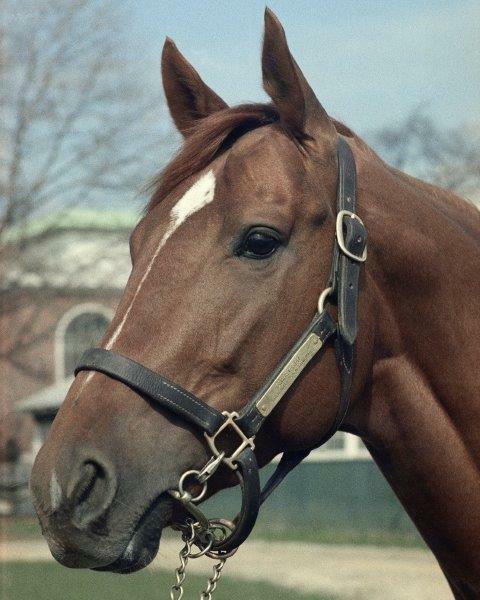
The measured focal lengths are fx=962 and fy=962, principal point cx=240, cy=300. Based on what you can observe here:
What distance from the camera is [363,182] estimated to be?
306cm

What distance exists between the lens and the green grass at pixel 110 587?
11.8 m

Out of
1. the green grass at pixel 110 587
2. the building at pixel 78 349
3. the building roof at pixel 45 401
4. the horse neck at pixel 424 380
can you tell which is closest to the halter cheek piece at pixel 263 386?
the horse neck at pixel 424 380

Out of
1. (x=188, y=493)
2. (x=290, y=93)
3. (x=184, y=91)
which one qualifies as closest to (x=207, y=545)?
(x=188, y=493)

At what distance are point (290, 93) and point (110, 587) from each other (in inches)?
444

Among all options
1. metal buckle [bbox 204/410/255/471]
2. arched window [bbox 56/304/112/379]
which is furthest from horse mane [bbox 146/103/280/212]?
arched window [bbox 56/304/112/379]

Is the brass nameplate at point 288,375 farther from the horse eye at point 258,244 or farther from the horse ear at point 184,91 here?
the horse ear at point 184,91

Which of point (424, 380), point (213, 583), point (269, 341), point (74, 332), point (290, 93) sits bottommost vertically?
point (74, 332)

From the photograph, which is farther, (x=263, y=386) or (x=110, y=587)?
(x=110, y=587)

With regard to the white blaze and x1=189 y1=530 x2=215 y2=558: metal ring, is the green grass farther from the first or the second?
the white blaze

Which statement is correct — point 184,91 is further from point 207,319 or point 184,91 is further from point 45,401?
point 45,401

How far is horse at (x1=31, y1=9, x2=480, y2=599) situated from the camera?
8.48 ft

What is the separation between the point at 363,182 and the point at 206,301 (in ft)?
2.32

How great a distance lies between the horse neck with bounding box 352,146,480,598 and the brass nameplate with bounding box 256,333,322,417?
281 mm

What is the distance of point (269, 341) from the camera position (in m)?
2.77
